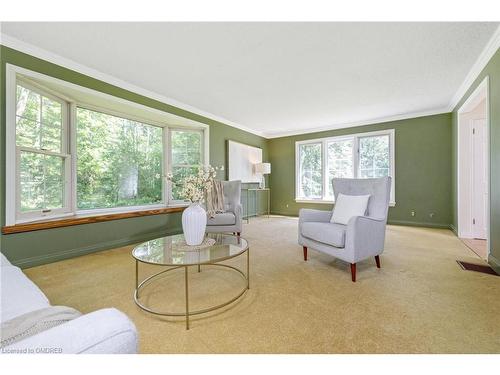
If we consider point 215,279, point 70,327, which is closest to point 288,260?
point 215,279

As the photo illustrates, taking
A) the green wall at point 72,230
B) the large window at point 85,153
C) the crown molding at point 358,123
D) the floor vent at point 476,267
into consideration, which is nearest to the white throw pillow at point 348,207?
the floor vent at point 476,267

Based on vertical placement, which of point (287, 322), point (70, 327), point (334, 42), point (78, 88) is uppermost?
point (334, 42)

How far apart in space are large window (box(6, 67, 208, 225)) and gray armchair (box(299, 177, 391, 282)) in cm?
184

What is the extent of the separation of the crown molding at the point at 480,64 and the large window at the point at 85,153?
3656 millimetres

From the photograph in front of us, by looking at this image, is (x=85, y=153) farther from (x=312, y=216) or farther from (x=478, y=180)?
(x=478, y=180)

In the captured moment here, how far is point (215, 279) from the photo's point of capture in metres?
2.05

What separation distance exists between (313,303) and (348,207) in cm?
123

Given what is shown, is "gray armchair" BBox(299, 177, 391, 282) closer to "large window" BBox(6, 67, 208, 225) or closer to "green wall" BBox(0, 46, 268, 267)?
"large window" BBox(6, 67, 208, 225)

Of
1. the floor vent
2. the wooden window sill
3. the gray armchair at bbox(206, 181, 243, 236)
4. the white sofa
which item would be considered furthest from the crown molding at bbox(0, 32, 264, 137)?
the floor vent

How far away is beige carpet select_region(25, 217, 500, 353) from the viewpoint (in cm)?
122

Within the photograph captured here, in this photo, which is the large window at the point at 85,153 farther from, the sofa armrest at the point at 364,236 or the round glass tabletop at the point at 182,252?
the sofa armrest at the point at 364,236
